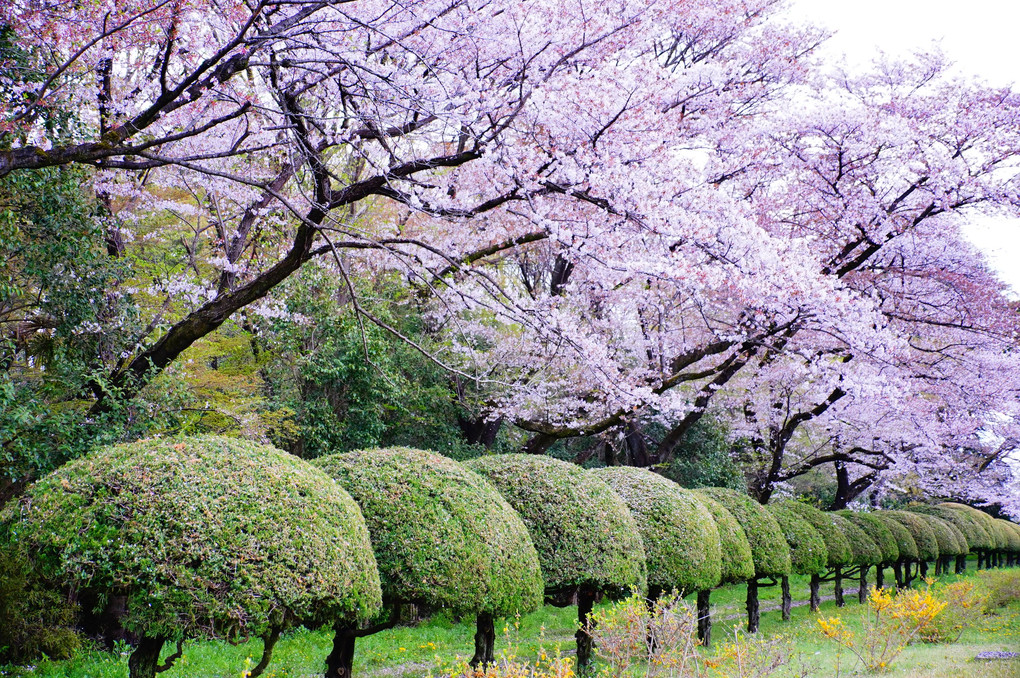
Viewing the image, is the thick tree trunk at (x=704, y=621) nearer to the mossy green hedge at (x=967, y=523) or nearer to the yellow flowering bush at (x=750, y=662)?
the yellow flowering bush at (x=750, y=662)

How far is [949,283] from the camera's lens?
11531mm

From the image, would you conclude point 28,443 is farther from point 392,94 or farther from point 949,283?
point 949,283

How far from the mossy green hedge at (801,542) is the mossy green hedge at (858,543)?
2.19m

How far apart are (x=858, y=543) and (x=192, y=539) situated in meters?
13.5

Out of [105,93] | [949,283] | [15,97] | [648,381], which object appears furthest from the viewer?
[648,381]

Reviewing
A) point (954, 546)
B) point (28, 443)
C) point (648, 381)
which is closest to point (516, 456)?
point (28, 443)

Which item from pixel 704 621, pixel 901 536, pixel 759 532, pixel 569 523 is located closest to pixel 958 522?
pixel 901 536

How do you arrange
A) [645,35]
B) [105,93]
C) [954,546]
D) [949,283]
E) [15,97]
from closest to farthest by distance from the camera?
1. [15,97]
2. [105,93]
3. [645,35]
4. [949,283]
5. [954,546]

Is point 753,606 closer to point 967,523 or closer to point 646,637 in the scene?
point 646,637

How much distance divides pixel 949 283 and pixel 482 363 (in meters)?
7.65

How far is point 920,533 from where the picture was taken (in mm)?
16719

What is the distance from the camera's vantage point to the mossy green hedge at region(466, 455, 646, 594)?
255 inches

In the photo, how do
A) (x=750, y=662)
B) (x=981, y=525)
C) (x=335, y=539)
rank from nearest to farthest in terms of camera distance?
1. (x=335, y=539)
2. (x=750, y=662)
3. (x=981, y=525)

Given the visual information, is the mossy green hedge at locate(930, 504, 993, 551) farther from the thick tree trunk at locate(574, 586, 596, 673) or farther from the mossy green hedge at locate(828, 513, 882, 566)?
the thick tree trunk at locate(574, 586, 596, 673)
